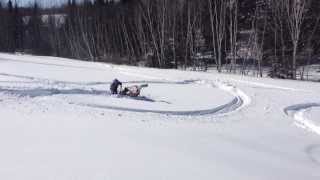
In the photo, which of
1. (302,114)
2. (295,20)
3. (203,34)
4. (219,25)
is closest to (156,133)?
(302,114)

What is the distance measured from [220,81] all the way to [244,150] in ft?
42.3

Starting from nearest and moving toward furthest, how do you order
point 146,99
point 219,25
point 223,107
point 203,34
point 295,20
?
point 223,107
point 146,99
point 295,20
point 219,25
point 203,34

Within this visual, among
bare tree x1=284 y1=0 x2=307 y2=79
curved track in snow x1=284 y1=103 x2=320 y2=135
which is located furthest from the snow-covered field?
bare tree x1=284 y1=0 x2=307 y2=79

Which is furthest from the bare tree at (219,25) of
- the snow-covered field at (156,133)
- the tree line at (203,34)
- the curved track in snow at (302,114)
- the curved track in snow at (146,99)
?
the curved track in snow at (302,114)

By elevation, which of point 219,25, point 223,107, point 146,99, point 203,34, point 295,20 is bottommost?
point 223,107

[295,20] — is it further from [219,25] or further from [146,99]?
[146,99]

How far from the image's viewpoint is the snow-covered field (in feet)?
28.1

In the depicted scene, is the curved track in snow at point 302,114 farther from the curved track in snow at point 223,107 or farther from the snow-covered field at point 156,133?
the curved track in snow at point 223,107

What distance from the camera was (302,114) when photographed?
15555mm

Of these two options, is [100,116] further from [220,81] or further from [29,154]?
[220,81]

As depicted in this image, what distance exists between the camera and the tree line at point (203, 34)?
30406 mm

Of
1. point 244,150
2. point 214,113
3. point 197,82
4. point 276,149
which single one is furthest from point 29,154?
point 197,82

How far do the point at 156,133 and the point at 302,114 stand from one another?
5.95 meters

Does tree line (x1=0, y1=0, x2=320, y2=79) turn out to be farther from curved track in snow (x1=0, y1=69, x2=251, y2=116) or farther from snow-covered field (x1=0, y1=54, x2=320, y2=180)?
snow-covered field (x1=0, y1=54, x2=320, y2=180)
